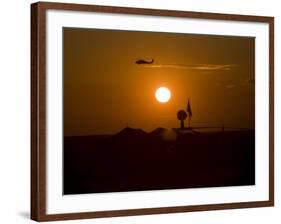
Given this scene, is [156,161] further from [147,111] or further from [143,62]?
[143,62]

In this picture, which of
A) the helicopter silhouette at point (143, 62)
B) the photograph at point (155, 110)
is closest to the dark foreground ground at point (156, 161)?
the photograph at point (155, 110)

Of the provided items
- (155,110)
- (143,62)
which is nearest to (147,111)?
(155,110)

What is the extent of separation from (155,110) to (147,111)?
0.03m

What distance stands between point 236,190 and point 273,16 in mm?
728

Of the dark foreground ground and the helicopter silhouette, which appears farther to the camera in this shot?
the helicopter silhouette

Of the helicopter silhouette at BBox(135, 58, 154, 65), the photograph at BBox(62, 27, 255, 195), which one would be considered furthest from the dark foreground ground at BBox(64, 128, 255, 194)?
the helicopter silhouette at BBox(135, 58, 154, 65)

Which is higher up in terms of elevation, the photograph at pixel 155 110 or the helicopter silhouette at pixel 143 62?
the helicopter silhouette at pixel 143 62

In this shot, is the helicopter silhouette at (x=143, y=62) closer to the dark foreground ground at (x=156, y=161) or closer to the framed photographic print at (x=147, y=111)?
the framed photographic print at (x=147, y=111)

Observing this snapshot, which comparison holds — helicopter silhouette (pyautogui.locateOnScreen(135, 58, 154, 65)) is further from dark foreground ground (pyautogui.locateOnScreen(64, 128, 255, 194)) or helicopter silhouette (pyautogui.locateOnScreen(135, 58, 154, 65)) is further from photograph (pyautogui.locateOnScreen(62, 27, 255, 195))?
dark foreground ground (pyautogui.locateOnScreen(64, 128, 255, 194))

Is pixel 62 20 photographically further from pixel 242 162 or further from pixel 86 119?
pixel 242 162

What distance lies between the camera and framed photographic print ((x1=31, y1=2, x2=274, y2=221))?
8.46 ft

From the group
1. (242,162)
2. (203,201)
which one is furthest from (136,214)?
(242,162)

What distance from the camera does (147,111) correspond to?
276 centimetres

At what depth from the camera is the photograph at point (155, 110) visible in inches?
104
